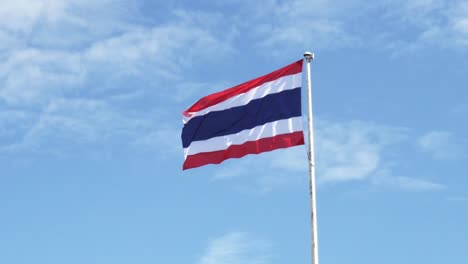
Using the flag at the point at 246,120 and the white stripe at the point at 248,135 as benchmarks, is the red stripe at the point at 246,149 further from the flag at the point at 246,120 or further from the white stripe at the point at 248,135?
the white stripe at the point at 248,135

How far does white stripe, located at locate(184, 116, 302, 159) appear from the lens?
35.9 m

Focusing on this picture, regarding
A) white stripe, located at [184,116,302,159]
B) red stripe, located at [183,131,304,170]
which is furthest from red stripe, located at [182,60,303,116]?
red stripe, located at [183,131,304,170]

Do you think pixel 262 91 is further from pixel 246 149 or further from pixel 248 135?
pixel 246 149

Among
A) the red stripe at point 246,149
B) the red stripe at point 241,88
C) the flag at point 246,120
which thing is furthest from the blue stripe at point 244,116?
the red stripe at point 246,149

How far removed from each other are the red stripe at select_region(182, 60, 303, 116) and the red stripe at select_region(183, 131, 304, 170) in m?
2.09

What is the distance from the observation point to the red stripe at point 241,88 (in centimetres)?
3672

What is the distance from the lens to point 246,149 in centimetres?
3684

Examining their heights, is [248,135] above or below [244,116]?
below

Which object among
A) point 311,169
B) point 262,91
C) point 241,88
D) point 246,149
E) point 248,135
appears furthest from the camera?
point 241,88

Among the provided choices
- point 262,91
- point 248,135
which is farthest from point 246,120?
point 262,91

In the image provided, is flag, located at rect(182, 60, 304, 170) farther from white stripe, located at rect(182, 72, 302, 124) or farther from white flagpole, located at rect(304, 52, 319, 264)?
white flagpole, located at rect(304, 52, 319, 264)

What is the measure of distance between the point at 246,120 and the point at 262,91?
126 cm

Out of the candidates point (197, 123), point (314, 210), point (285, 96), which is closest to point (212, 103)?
point (197, 123)

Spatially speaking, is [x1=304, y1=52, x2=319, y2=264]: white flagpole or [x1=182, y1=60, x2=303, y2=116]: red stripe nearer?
[x1=304, y1=52, x2=319, y2=264]: white flagpole
